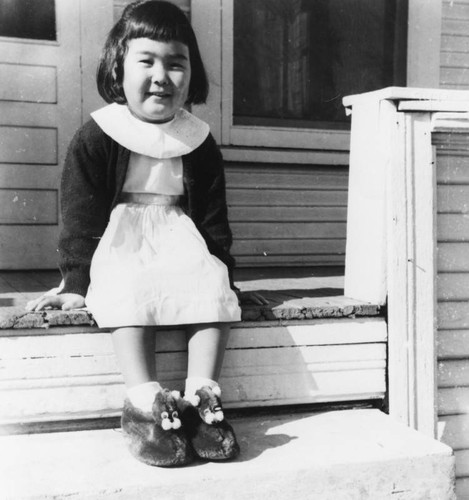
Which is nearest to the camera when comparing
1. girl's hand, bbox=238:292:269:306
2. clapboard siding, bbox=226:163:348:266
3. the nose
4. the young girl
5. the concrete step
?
the concrete step

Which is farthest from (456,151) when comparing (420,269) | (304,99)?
(304,99)

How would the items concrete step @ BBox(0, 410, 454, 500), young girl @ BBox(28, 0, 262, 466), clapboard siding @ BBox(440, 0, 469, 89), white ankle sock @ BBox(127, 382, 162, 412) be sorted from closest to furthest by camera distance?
concrete step @ BBox(0, 410, 454, 500) → white ankle sock @ BBox(127, 382, 162, 412) → young girl @ BBox(28, 0, 262, 466) → clapboard siding @ BBox(440, 0, 469, 89)

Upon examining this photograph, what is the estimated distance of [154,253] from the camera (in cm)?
210

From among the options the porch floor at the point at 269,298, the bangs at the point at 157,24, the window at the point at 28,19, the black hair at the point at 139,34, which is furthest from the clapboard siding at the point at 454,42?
the bangs at the point at 157,24

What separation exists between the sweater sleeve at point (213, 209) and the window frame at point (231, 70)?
148cm

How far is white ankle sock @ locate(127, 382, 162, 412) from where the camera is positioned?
179cm

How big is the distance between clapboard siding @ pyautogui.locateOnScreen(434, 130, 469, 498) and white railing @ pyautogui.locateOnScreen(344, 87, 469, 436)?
9 centimetres

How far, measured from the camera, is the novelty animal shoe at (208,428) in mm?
1705

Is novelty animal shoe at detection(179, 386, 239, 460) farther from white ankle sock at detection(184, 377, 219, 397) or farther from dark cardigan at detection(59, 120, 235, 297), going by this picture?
dark cardigan at detection(59, 120, 235, 297)

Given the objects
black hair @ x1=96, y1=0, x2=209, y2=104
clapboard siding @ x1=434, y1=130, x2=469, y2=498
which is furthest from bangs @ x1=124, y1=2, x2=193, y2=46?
clapboard siding @ x1=434, y1=130, x2=469, y2=498

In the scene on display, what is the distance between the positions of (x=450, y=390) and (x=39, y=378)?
4.82ft

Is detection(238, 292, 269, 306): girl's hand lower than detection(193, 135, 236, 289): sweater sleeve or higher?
lower

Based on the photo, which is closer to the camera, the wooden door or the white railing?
the white railing

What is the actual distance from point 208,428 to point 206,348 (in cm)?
30
